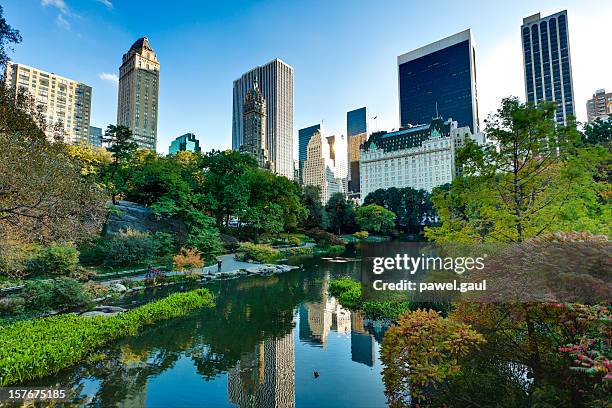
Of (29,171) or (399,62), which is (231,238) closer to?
(29,171)

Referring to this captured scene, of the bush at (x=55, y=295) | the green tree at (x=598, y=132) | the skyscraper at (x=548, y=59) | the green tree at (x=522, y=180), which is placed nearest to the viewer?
the green tree at (x=522, y=180)

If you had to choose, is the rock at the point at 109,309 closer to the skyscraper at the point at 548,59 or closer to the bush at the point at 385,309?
the bush at the point at 385,309

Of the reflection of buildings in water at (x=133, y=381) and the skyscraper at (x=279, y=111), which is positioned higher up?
the skyscraper at (x=279, y=111)

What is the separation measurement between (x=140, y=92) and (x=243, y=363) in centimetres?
11789

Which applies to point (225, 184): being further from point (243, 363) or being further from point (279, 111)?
point (279, 111)

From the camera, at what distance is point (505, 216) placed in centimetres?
802

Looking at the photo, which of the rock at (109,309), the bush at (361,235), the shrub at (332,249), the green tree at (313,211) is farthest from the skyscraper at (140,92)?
the rock at (109,309)

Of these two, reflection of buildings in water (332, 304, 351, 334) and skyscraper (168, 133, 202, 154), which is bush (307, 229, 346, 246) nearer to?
reflection of buildings in water (332, 304, 351, 334)

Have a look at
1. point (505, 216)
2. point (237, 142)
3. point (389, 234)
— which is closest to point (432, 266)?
point (505, 216)

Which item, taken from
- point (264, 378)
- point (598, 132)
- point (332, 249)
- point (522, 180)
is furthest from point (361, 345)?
point (332, 249)

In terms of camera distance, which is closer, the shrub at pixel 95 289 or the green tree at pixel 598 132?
the shrub at pixel 95 289

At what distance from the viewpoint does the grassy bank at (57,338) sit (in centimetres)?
678

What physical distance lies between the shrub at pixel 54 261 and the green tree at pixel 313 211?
3286 cm

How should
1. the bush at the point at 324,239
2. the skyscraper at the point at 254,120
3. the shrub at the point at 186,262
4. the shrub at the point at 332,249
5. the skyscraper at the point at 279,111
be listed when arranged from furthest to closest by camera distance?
the skyscraper at the point at 279,111
the skyscraper at the point at 254,120
the bush at the point at 324,239
the shrub at the point at 332,249
the shrub at the point at 186,262
